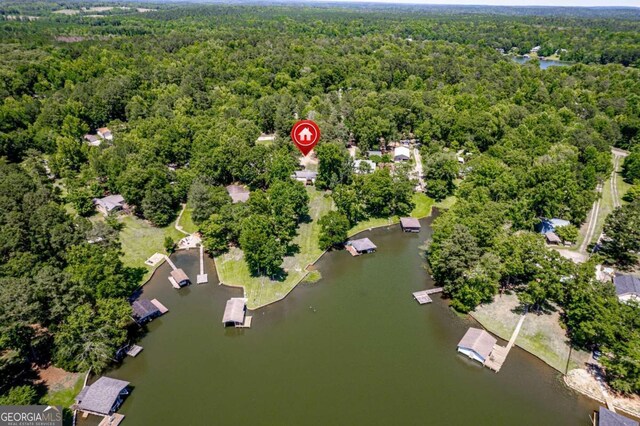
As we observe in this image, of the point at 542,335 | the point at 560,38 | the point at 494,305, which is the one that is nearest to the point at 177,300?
the point at 494,305

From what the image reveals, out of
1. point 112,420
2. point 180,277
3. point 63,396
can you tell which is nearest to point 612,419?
point 112,420

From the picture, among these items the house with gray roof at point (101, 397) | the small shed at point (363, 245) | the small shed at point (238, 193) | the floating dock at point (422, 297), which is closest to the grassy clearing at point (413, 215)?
the small shed at point (363, 245)

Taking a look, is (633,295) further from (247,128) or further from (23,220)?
(23,220)

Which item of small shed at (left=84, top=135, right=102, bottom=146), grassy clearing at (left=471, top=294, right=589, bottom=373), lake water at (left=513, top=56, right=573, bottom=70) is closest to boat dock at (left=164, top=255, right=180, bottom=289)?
grassy clearing at (left=471, top=294, right=589, bottom=373)

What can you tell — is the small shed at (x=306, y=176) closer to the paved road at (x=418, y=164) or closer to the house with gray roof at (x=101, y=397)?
the paved road at (x=418, y=164)

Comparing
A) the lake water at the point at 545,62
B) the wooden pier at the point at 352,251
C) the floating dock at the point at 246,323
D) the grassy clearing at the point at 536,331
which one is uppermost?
the lake water at the point at 545,62

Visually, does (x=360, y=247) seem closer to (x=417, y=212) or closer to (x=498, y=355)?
(x=417, y=212)
